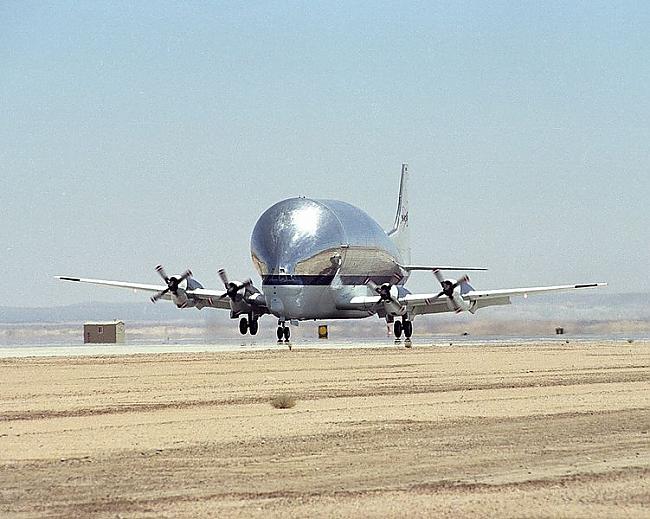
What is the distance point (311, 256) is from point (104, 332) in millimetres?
12509

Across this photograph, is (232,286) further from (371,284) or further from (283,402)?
(283,402)

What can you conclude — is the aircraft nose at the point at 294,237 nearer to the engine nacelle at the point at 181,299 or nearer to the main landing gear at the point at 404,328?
the engine nacelle at the point at 181,299

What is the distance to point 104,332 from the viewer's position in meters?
75.4

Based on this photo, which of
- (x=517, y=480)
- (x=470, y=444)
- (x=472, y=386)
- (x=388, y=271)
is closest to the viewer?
(x=517, y=480)

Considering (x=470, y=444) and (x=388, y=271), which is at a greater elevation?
→ (x=388, y=271)

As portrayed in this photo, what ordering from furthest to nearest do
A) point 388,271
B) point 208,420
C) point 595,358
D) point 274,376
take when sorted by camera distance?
1. point 388,271
2. point 595,358
3. point 274,376
4. point 208,420

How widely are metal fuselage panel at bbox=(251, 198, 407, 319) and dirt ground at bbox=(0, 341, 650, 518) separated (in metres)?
32.3

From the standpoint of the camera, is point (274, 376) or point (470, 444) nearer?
point (470, 444)

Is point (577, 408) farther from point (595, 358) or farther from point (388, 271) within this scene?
point (388, 271)

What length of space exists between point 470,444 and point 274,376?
17.8 m

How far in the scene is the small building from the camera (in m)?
74.7

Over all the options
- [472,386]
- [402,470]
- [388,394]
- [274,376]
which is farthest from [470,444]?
[274,376]

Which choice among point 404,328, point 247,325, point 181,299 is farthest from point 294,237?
point 247,325

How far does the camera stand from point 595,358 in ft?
155
